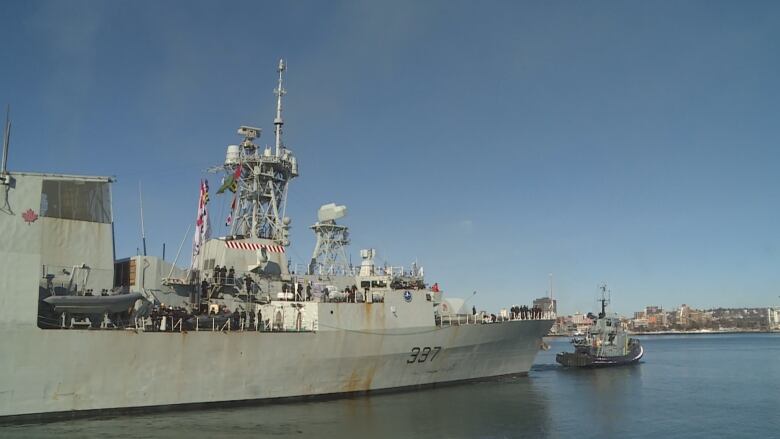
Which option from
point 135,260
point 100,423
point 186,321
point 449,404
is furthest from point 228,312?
point 449,404

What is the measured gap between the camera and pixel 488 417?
704 inches

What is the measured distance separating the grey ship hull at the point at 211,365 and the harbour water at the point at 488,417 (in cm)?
58

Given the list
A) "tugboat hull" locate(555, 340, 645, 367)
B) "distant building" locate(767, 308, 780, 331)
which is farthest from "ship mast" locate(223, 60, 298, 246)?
"distant building" locate(767, 308, 780, 331)

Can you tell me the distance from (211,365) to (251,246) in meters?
6.13

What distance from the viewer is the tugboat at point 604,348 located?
124 feet

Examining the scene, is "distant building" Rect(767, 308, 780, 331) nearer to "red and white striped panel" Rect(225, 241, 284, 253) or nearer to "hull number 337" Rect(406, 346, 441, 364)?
"hull number 337" Rect(406, 346, 441, 364)

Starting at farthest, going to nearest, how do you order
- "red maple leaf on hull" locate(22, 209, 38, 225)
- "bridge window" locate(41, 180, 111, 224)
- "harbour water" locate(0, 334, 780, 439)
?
1. "bridge window" locate(41, 180, 111, 224)
2. "red maple leaf on hull" locate(22, 209, 38, 225)
3. "harbour water" locate(0, 334, 780, 439)

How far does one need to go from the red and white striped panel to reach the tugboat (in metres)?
24.2

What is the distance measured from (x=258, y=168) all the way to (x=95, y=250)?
338 inches

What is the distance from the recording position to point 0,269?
1544 cm

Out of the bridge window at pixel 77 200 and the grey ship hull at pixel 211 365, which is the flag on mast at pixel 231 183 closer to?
the bridge window at pixel 77 200

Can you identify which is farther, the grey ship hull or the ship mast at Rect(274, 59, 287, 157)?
the ship mast at Rect(274, 59, 287, 157)

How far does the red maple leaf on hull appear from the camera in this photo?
53.1 ft

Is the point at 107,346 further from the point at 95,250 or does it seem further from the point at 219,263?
the point at 219,263
